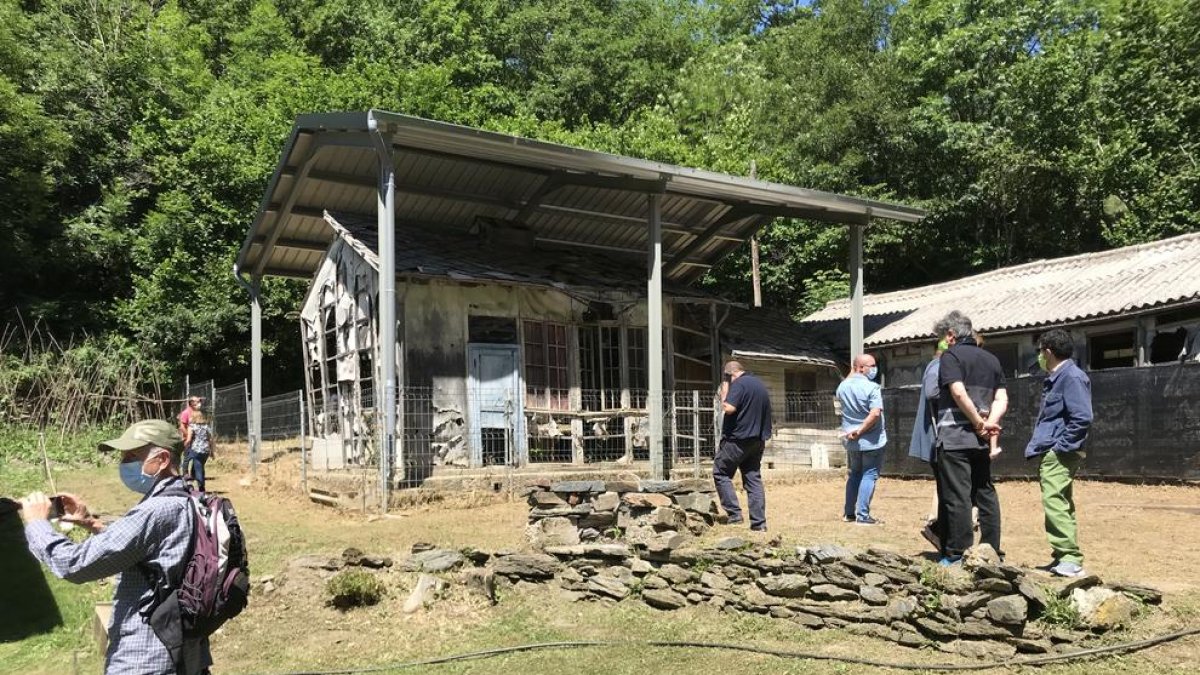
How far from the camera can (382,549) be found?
9094mm

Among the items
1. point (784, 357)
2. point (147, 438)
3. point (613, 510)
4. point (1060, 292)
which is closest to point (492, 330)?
point (784, 357)

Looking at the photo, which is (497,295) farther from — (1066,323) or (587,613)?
(1066,323)

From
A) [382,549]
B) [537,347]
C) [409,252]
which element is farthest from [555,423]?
[382,549]

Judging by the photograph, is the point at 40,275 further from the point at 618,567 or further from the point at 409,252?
the point at 618,567

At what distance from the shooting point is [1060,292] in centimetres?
1872

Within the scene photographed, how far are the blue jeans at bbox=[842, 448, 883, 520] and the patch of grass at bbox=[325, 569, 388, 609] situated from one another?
192 inches

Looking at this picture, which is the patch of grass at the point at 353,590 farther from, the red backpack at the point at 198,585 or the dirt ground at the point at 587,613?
the red backpack at the point at 198,585

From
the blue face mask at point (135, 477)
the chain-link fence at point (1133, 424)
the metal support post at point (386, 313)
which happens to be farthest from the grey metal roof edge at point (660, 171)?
the blue face mask at point (135, 477)

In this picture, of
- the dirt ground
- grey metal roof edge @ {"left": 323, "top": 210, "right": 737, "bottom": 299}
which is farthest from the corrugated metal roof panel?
grey metal roof edge @ {"left": 323, "top": 210, "right": 737, "bottom": 299}

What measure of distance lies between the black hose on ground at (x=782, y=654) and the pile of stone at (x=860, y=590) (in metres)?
0.15

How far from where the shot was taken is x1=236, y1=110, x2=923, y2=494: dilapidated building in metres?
13.5

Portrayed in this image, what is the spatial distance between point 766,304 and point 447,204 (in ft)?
49.0

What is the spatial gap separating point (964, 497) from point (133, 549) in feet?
17.6

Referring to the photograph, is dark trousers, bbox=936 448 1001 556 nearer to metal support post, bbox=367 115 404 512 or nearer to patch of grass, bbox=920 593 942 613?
patch of grass, bbox=920 593 942 613
